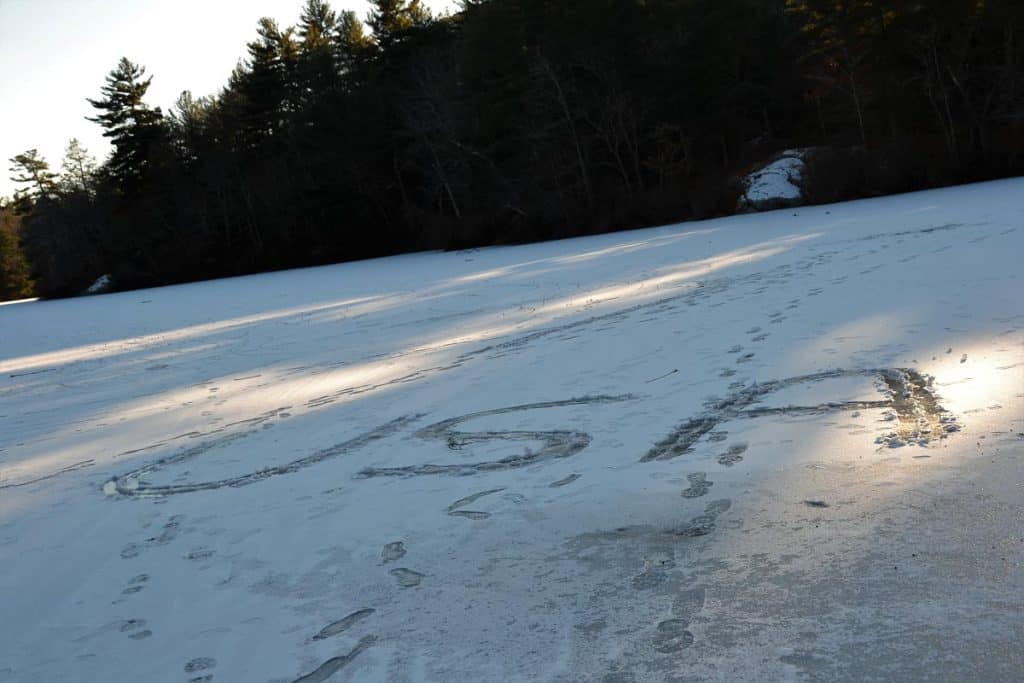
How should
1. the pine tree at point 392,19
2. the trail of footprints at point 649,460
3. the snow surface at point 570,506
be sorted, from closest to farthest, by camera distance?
the snow surface at point 570,506 → the trail of footprints at point 649,460 → the pine tree at point 392,19

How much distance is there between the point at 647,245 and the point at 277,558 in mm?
14659

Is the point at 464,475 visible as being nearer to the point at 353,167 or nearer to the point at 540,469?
the point at 540,469

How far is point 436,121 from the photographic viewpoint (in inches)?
1222

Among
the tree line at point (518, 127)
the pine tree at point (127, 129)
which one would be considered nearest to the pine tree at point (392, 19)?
the tree line at point (518, 127)

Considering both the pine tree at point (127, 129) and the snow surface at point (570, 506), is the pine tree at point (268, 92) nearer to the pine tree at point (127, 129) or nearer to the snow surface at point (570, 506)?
the pine tree at point (127, 129)

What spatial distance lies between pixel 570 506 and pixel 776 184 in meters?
21.8

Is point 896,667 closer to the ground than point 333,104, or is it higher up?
closer to the ground

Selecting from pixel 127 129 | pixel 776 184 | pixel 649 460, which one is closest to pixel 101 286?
pixel 127 129

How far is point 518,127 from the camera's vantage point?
30.1m

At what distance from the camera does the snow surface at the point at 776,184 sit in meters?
23.2

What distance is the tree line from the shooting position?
910 inches

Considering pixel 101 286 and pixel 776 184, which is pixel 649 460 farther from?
pixel 101 286

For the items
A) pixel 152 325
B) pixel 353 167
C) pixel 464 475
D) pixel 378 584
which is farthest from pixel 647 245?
pixel 353 167

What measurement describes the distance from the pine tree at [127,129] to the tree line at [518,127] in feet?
0.31
